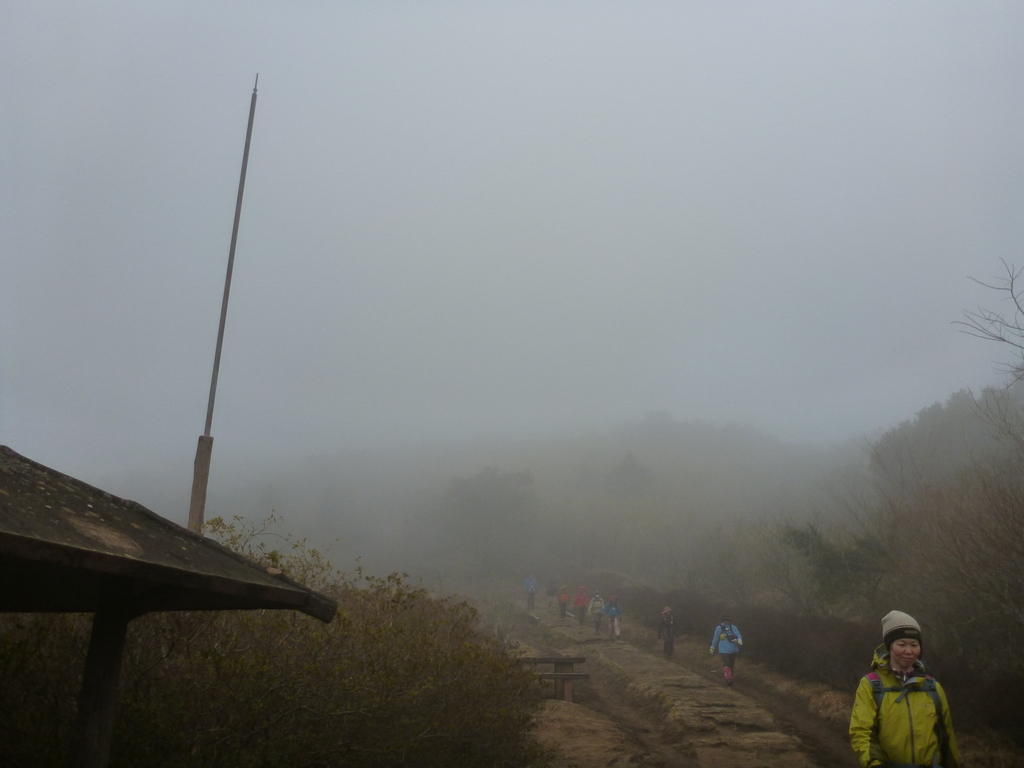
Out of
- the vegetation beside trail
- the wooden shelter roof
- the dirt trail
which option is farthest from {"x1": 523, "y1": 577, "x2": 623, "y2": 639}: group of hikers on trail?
the wooden shelter roof

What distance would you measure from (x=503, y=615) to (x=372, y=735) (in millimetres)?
22964

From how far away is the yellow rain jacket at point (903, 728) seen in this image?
3.99 meters

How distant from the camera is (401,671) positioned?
6930mm

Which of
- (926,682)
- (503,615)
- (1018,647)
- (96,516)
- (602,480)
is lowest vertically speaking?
(503,615)

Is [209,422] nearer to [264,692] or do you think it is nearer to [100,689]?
[264,692]

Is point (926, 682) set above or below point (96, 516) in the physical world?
below

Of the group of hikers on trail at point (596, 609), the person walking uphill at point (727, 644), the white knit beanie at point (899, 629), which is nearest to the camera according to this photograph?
the white knit beanie at point (899, 629)

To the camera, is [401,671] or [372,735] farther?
[401,671]

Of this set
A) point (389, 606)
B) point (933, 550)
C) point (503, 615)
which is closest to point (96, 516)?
point (389, 606)

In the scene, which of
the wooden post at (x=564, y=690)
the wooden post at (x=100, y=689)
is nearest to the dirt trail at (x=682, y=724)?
the wooden post at (x=564, y=690)

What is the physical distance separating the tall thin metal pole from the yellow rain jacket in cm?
626

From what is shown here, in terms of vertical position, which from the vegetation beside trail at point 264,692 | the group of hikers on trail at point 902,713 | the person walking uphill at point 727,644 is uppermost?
the group of hikers on trail at point 902,713

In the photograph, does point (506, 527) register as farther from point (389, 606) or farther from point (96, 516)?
point (96, 516)

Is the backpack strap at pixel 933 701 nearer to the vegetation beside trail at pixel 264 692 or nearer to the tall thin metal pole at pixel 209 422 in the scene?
the vegetation beside trail at pixel 264 692
